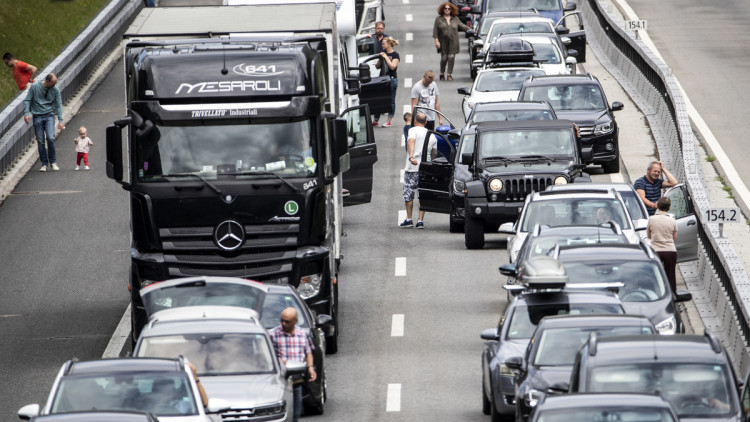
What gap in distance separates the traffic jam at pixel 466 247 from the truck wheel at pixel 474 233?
0.08ft

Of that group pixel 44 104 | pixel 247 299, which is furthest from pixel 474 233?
pixel 44 104

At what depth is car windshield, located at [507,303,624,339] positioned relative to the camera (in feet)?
55.4

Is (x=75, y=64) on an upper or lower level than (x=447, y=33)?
lower

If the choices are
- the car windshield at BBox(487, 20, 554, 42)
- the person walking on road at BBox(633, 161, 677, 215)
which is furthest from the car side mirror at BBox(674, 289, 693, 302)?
the car windshield at BBox(487, 20, 554, 42)

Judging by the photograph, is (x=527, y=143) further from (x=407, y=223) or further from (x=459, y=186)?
(x=407, y=223)

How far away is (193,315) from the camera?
16.3 meters

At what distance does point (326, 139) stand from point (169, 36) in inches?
110

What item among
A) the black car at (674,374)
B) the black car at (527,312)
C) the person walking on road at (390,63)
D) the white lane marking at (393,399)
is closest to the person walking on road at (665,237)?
the black car at (527,312)

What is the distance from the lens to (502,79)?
115ft

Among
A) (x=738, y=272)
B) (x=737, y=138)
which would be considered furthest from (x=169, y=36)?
(x=737, y=138)

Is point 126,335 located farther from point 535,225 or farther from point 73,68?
point 73,68

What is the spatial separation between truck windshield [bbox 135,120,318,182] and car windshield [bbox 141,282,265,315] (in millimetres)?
1449

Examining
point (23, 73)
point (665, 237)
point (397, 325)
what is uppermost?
point (665, 237)

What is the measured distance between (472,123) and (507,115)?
0.75 m
